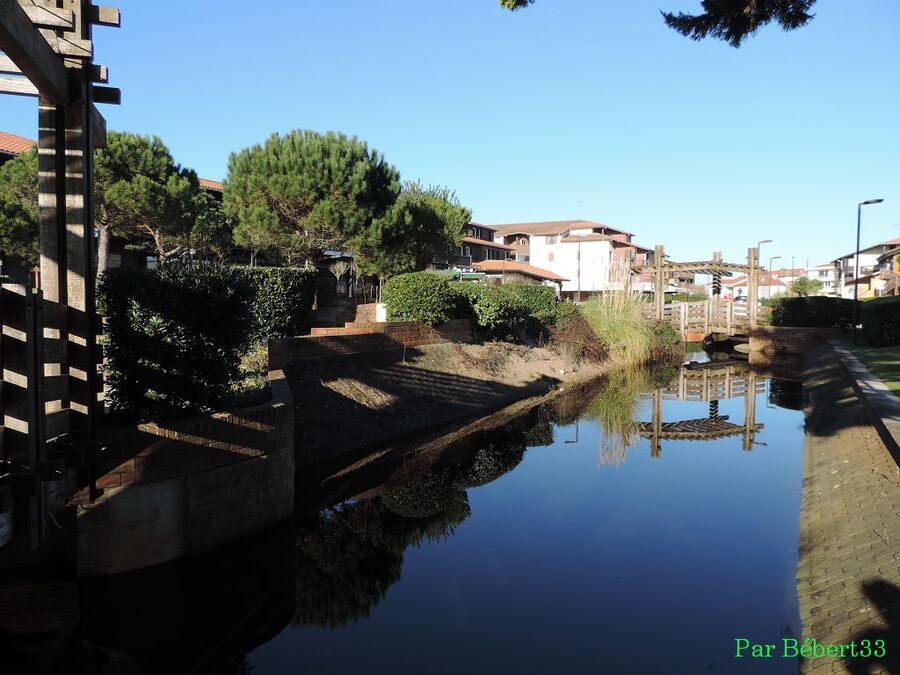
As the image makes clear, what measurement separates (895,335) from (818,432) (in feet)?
44.7

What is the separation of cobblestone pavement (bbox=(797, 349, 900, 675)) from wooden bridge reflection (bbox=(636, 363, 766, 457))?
3.58 meters

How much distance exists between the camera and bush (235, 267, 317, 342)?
1466 centimetres

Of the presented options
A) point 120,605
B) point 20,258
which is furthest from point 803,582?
point 20,258

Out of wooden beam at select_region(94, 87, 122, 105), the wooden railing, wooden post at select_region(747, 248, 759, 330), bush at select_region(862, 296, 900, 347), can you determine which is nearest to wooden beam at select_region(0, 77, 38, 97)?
wooden beam at select_region(94, 87, 122, 105)

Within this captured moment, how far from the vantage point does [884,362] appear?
17.2 metres

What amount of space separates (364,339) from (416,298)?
297 cm

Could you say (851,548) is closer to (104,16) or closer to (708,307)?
(104,16)

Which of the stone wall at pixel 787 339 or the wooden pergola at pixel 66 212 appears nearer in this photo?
the wooden pergola at pixel 66 212

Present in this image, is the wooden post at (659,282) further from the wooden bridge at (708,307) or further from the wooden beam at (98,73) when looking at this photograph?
the wooden beam at (98,73)

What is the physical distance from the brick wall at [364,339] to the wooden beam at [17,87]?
7.12 m

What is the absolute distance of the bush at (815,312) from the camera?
31719mm

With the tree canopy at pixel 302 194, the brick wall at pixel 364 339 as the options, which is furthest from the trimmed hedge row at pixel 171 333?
the tree canopy at pixel 302 194

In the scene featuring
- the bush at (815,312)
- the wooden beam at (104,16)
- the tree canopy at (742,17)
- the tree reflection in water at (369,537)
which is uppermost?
the tree canopy at (742,17)

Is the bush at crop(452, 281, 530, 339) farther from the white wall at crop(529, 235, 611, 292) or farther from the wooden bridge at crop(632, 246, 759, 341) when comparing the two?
the white wall at crop(529, 235, 611, 292)
